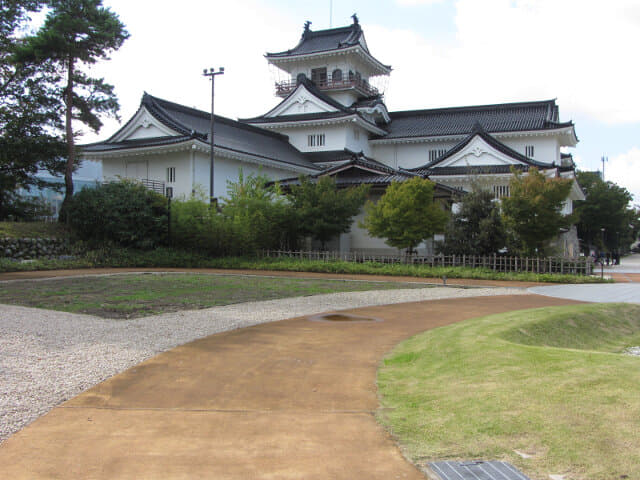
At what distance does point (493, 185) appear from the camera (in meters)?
34.3

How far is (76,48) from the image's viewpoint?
26312 millimetres

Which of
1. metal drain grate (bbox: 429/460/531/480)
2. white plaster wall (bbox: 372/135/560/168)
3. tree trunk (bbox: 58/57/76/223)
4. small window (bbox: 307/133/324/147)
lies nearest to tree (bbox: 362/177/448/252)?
tree trunk (bbox: 58/57/76/223)

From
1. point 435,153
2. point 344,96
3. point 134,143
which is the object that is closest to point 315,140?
point 344,96

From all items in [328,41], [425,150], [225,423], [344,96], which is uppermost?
[328,41]

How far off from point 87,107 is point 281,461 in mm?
28348

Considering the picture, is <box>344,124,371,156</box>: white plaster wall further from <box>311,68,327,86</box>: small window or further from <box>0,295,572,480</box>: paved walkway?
<box>0,295,572,480</box>: paved walkway

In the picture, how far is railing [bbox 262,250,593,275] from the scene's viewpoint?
2122 cm

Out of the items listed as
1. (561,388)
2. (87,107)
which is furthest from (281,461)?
(87,107)

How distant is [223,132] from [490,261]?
19685 mm

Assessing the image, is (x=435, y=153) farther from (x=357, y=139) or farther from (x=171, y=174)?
(x=171, y=174)

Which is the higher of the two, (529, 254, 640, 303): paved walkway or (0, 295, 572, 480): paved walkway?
(529, 254, 640, 303): paved walkway

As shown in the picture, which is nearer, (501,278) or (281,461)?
(281,461)

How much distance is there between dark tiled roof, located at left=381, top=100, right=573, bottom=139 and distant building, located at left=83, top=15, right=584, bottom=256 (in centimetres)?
8

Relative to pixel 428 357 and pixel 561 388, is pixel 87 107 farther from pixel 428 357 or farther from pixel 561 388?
pixel 561 388
